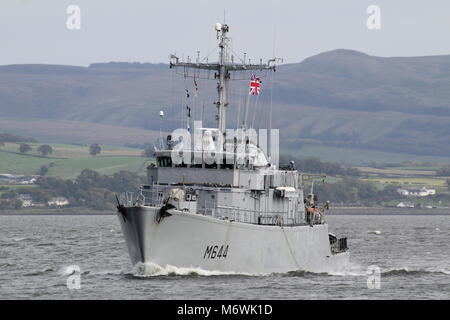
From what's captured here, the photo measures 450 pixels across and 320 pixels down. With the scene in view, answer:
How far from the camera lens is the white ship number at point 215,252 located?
145 feet

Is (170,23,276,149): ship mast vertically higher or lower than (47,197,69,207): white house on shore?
higher

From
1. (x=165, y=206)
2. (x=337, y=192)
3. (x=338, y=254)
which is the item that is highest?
(x=165, y=206)

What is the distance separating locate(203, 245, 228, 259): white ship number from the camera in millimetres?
44125

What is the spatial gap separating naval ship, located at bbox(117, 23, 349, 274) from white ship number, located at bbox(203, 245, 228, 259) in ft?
0.13

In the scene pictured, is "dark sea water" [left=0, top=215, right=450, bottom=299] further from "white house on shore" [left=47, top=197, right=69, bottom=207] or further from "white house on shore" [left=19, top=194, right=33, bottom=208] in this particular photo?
"white house on shore" [left=19, top=194, right=33, bottom=208]

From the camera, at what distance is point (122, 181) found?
175625 mm

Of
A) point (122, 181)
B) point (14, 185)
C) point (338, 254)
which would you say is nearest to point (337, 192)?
point (122, 181)

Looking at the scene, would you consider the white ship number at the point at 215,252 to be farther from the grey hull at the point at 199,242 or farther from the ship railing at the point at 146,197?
the ship railing at the point at 146,197

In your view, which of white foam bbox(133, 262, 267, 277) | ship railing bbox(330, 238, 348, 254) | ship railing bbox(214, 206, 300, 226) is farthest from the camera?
ship railing bbox(330, 238, 348, 254)

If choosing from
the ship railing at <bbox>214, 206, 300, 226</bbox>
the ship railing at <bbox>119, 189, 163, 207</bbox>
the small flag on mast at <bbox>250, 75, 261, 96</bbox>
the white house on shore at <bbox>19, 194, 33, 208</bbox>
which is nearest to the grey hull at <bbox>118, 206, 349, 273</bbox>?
the ship railing at <bbox>119, 189, 163, 207</bbox>

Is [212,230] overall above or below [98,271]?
above

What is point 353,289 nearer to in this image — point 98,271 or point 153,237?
point 153,237

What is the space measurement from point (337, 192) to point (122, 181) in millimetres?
44386

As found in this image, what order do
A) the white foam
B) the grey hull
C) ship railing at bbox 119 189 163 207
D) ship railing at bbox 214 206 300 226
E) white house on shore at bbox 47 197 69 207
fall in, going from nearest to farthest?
the grey hull < the white foam < ship railing at bbox 119 189 163 207 < ship railing at bbox 214 206 300 226 < white house on shore at bbox 47 197 69 207
